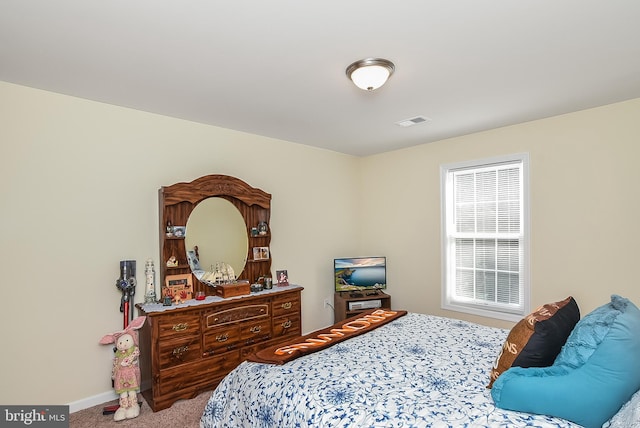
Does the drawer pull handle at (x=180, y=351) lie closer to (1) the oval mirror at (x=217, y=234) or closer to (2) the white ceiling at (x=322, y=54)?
(1) the oval mirror at (x=217, y=234)

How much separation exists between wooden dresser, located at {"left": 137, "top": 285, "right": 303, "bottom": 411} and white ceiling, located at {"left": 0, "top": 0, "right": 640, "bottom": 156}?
1773mm

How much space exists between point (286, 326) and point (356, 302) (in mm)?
1059

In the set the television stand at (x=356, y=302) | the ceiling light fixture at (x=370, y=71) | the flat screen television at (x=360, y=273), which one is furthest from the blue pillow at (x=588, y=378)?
the flat screen television at (x=360, y=273)

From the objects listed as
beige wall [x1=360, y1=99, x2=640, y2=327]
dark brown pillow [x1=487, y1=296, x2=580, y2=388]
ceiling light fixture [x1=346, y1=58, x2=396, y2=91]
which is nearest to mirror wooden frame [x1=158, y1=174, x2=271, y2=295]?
ceiling light fixture [x1=346, y1=58, x2=396, y2=91]

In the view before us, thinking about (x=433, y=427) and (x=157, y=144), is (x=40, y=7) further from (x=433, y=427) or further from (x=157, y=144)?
(x=433, y=427)

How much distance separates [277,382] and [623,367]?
155cm

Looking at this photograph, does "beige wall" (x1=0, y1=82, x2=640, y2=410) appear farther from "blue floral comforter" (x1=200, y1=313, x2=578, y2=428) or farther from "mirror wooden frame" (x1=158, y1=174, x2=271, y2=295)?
"blue floral comforter" (x1=200, y1=313, x2=578, y2=428)

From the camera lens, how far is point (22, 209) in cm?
257

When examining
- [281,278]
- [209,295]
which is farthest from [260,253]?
[209,295]

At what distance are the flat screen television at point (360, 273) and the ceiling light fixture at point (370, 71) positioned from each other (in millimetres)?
2699

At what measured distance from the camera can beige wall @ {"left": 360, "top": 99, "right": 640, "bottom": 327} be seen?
3031mm

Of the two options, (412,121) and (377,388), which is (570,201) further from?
(377,388)

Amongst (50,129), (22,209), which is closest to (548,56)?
(50,129)

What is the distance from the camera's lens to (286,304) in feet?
12.0
